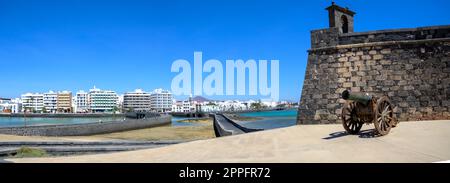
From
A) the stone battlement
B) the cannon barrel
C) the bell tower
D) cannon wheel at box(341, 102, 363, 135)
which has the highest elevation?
the bell tower

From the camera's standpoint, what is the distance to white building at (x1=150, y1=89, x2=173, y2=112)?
148250 millimetres

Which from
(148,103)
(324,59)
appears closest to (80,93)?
(148,103)

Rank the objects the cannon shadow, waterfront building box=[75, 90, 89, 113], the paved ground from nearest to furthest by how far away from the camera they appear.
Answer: the paved ground → the cannon shadow → waterfront building box=[75, 90, 89, 113]

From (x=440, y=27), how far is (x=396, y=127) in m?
4.16

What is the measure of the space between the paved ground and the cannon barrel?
85 cm

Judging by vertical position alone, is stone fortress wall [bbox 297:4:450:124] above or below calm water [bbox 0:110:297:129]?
above

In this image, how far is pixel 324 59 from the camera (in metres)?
12.7

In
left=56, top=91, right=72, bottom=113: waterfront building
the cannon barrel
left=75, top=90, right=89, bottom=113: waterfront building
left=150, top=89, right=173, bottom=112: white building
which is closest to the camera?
the cannon barrel

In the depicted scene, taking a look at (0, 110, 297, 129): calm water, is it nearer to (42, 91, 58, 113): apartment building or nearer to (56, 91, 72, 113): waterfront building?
(56, 91, 72, 113): waterfront building

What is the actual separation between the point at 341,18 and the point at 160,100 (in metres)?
140

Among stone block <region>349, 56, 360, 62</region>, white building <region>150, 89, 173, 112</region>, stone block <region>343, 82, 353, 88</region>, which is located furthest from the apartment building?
stone block <region>349, 56, 360, 62</region>

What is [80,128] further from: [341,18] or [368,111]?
[368,111]
